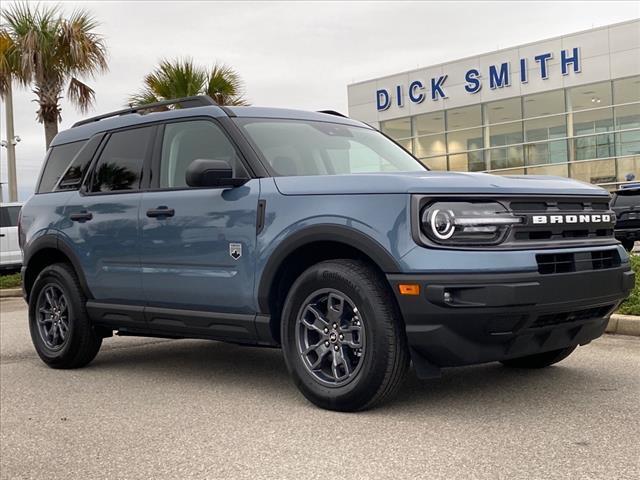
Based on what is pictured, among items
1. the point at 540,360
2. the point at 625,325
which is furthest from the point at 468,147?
the point at 540,360

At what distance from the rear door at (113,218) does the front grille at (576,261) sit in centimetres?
289

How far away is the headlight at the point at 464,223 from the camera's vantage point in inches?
166

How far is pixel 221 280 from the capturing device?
5.19m

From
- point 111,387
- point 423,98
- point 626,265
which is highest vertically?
point 423,98

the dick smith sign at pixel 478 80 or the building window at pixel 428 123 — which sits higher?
the dick smith sign at pixel 478 80

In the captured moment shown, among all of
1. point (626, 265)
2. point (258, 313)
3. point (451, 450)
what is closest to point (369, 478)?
point (451, 450)

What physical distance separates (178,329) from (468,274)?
7.54 ft

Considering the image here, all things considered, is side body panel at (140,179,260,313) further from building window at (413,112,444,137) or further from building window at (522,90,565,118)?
building window at (413,112,444,137)

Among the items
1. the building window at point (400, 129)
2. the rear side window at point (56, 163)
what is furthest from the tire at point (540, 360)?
the building window at point (400, 129)

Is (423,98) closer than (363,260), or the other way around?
(363,260)

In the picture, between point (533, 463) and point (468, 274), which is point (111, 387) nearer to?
point (468, 274)

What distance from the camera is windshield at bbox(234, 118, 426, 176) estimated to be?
534 centimetres

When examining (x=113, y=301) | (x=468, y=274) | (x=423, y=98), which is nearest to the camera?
(x=468, y=274)

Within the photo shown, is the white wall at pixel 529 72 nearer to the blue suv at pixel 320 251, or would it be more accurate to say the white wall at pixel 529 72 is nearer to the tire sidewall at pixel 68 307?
the blue suv at pixel 320 251
